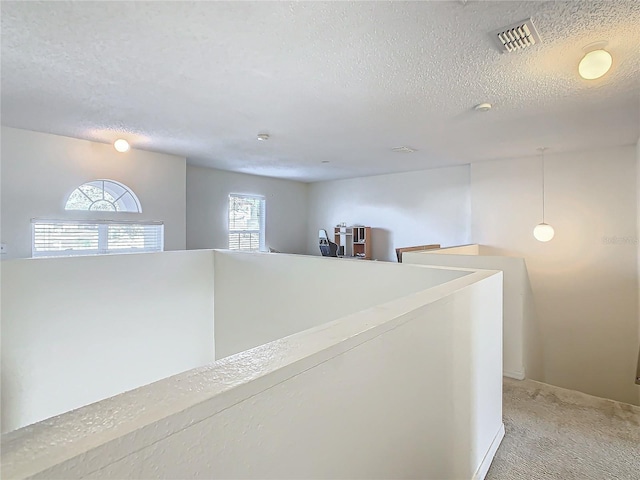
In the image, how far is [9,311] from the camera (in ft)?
9.39

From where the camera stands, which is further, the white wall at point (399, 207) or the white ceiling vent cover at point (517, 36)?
the white wall at point (399, 207)

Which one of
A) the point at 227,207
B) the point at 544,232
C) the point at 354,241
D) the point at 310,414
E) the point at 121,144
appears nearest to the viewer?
the point at 310,414

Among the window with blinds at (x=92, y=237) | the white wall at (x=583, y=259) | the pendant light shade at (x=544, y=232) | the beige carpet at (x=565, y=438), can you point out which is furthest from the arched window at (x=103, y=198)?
the white wall at (x=583, y=259)

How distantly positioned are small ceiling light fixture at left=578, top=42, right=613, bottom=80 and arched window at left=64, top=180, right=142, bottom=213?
5.17 meters

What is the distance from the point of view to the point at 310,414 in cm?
92

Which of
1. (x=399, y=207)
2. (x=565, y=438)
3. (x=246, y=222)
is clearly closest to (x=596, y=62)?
(x=565, y=438)

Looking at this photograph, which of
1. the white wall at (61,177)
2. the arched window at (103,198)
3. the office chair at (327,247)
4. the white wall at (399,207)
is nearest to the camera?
the white wall at (61,177)

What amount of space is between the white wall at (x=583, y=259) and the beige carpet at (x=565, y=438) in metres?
2.10

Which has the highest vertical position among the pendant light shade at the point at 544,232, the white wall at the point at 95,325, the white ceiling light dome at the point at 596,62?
the white ceiling light dome at the point at 596,62

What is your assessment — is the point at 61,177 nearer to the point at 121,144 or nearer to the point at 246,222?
the point at 121,144

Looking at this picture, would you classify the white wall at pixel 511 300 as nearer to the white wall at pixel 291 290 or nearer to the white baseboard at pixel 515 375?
the white baseboard at pixel 515 375

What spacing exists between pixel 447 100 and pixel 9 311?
4.05 m

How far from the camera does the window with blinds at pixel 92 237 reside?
168 inches

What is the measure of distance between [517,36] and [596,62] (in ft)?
1.81
